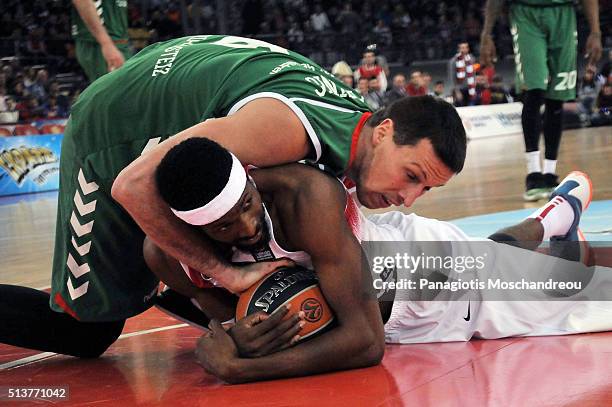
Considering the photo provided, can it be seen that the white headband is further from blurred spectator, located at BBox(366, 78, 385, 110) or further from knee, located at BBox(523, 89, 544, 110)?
blurred spectator, located at BBox(366, 78, 385, 110)

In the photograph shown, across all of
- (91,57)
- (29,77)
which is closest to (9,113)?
(29,77)

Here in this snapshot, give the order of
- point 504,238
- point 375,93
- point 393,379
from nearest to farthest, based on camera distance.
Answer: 1. point 393,379
2. point 504,238
3. point 375,93

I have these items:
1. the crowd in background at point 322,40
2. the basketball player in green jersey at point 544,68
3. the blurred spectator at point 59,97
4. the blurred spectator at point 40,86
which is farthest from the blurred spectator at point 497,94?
the basketball player in green jersey at point 544,68

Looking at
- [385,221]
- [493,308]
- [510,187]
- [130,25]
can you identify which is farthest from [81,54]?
[130,25]

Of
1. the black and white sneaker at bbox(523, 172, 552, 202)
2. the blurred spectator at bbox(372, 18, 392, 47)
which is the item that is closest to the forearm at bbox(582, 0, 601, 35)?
the black and white sneaker at bbox(523, 172, 552, 202)

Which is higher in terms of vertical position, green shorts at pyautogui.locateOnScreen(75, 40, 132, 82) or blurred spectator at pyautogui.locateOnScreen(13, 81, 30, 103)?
green shorts at pyautogui.locateOnScreen(75, 40, 132, 82)

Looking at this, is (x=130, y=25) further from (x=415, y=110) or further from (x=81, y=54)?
(x=415, y=110)

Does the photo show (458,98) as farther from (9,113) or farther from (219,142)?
(219,142)

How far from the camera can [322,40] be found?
2023cm

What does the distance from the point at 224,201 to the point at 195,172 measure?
0.11 metres

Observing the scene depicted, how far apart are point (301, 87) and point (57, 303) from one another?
3.73 feet

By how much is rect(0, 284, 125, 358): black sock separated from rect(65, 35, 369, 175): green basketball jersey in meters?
0.58

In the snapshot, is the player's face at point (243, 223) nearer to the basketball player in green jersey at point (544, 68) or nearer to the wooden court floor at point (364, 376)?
the wooden court floor at point (364, 376)

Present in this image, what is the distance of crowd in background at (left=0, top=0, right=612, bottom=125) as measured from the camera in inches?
562
